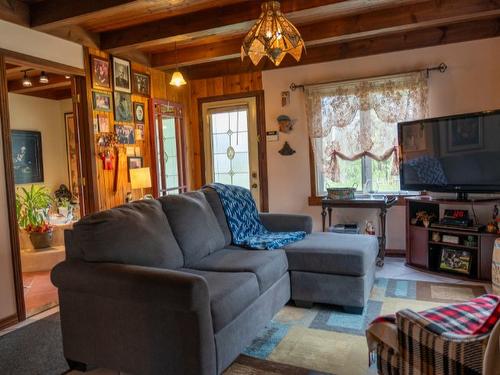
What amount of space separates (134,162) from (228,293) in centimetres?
276

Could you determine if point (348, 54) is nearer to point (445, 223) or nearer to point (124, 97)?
point (445, 223)

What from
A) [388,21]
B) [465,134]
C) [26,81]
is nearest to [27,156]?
[26,81]

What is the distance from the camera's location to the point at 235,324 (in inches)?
85.0

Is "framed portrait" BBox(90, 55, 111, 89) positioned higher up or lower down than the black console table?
higher up

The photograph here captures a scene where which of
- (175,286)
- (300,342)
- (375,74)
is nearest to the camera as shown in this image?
(175,286)

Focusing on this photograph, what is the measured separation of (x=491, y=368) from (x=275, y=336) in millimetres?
1586

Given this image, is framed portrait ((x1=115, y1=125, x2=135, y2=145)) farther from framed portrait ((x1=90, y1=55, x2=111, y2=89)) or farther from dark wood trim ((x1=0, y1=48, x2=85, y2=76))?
dark wood trim ((x1=0, y1=48, x2=85, y2=76))

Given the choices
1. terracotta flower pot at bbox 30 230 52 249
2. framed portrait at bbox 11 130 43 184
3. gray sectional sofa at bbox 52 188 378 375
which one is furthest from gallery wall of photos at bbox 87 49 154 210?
framed portrait at bbox 11 130 43 184

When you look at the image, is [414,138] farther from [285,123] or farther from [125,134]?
[125,134]

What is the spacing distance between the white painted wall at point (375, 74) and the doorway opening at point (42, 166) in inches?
92.9

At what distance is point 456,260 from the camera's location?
3.70 m

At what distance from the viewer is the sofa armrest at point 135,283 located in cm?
186

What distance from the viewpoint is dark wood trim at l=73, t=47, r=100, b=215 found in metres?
3.87

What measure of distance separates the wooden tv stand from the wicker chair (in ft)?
7.83
